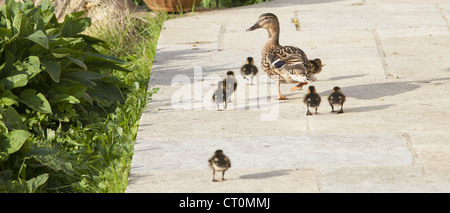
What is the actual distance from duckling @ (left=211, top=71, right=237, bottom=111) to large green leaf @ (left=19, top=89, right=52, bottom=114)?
175 cm

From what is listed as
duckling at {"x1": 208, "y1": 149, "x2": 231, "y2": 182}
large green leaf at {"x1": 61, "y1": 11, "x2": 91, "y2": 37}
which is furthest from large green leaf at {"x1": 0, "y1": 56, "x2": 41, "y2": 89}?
duckling at {"x1": 208, "y1": 149, "x2": 231, "y2": 182}

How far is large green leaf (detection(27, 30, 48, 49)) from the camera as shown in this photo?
6.59 meters

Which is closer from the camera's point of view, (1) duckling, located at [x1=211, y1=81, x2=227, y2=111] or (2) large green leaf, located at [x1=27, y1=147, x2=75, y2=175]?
(2) large green leaf, located at [x1=27, y1=147, x2=75, y2=175]

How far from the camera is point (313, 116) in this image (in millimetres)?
7180

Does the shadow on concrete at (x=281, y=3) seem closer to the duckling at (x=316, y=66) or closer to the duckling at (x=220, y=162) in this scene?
the duckling at (x=316, y=66)

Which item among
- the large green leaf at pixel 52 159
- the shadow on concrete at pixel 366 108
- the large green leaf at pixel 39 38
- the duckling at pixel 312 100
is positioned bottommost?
the large green leaf at pixel 52 159

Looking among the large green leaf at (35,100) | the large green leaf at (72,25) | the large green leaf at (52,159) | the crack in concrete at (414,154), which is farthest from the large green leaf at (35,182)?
the crack in concrete at (414,154)

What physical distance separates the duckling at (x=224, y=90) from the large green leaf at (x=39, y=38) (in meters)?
1.84

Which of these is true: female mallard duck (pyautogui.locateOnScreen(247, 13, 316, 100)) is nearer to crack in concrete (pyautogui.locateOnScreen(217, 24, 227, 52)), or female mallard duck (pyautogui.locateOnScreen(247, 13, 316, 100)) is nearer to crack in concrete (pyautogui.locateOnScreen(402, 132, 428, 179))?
crack in concrete (pyautogui.locateOnScreen(402, 132, 428, 179))

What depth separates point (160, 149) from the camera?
6422 millimetres

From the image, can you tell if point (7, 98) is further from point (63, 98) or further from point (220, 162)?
point (220, 162)

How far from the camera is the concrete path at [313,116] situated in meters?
5.70

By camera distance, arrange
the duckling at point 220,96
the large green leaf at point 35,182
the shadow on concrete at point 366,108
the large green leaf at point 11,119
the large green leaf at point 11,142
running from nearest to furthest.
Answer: the large green leaf at point 35,182, the large green leaf at point 11,142, the large green leaf at point 11,119, the shadow on concrete at point 366,108, the duckling at point 220,96
